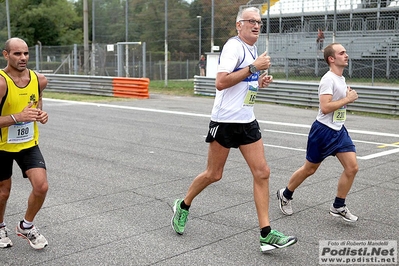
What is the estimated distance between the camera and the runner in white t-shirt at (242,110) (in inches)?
190

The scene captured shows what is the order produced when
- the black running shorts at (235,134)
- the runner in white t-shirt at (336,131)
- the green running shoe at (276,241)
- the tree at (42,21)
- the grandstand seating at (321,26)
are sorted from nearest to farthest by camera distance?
the green running shoe at (276,241) → the black running shorts at (235,134) → the runner in white t-shirt at (336,131) → the grandstand seating at (321,26) → the tree at (42,21)

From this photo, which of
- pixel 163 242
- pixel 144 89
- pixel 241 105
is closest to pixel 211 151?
pixel 241 105

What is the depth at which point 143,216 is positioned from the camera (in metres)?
5.89

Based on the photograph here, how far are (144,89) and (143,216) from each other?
1653 centimetres

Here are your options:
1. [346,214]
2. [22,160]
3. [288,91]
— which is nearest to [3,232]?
[22,160]

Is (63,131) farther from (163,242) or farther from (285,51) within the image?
(285,51)

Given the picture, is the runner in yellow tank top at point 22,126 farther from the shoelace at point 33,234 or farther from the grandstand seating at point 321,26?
the grandstand seating at point 321,26

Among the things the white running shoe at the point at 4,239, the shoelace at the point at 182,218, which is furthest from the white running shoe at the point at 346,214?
the white running shoe at the point at 4,239

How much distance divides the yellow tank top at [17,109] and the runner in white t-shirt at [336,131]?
9.36ft

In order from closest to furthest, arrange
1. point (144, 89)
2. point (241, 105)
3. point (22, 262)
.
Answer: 1. point (22, 262)
2. point (241, 105)
3. point (144, 89)

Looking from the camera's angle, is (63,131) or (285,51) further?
(285,51)

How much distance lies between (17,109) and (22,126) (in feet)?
0.54

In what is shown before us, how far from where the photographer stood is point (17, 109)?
189 inches

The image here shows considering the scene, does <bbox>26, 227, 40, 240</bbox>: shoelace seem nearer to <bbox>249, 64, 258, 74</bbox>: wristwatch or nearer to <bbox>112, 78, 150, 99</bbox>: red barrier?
<bbox>249, 64, 258, 74</bbox>: wristwatch
